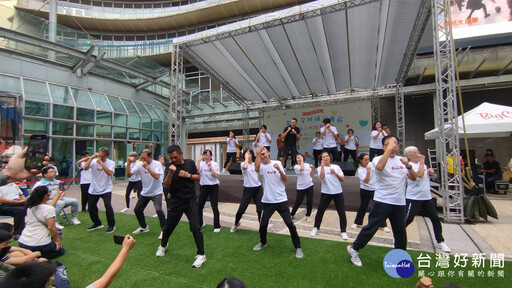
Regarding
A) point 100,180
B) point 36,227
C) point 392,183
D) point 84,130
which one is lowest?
point 36,227

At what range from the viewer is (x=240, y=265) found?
3748 mm

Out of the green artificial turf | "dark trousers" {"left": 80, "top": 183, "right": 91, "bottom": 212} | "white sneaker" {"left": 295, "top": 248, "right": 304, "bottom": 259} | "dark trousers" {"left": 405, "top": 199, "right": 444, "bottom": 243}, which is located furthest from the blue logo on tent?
"dark trousers" {"left": 80, "top": 183, "right": 91, "bottom": 212}

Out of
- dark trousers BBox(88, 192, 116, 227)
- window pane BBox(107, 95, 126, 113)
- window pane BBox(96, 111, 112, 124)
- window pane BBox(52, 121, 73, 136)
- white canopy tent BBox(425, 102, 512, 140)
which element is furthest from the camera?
window pane BBox(107, 95, 126, 113)

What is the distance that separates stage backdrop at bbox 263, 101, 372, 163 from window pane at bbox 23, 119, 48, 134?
1101 centimetres

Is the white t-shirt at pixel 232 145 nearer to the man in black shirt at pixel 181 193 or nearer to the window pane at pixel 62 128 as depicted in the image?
the man in black shirt at pixel 181 193

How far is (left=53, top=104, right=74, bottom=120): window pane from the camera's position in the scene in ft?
43.1

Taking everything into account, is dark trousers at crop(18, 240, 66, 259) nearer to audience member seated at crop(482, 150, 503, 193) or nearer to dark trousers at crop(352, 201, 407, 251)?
dark trousers at crop(352, 201, 407, 251)

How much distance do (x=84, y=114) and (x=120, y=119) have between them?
2005mm

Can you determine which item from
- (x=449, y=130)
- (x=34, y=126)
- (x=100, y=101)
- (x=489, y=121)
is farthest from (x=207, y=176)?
(x=100, y=101)

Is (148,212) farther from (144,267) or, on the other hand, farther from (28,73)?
(28,73)

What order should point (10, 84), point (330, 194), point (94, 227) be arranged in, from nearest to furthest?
point (330, 194), point (94, 227), point (10, 84)

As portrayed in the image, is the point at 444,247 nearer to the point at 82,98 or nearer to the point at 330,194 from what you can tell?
the point at 330,194

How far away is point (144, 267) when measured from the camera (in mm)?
3770

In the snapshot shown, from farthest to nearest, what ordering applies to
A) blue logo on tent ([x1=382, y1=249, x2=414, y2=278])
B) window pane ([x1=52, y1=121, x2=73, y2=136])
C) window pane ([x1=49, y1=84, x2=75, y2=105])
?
window pane ([x1=49, y1=84, x2=75, y2=105]) → window pane ([x1=52, y1=121, x2=73, y2=136]) → blue logo on tent ([x1=382, y1=249, x2=414, y2=278])
